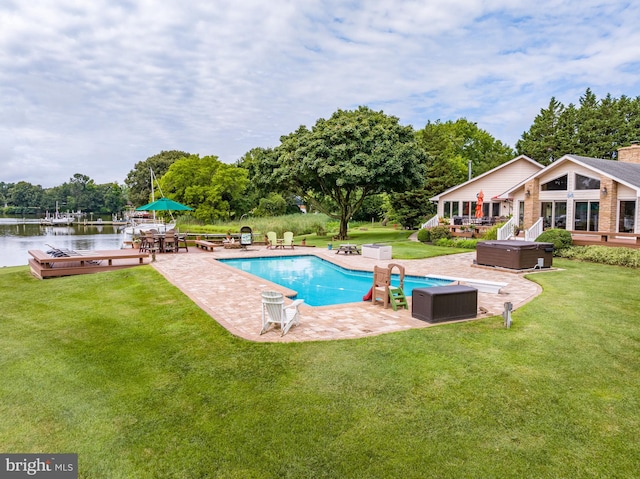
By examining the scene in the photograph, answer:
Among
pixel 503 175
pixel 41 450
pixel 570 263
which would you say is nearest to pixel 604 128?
pixel 503 175

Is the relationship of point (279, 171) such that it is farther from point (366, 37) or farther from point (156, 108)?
point (156, 108)

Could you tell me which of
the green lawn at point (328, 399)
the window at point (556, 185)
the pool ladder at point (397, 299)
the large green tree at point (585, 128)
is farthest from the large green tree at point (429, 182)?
the green lawn at point (328, 399)

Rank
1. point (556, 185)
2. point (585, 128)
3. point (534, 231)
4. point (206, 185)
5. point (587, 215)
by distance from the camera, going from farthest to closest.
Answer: point (585, 128) < point (206, 185) < point (556, 185) < point (534, 231) < point (587, 215)

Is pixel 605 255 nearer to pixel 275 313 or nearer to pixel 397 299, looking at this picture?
pixel 397 299

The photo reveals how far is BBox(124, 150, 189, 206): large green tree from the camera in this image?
5844 centimetres

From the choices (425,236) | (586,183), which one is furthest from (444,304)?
(425,236)

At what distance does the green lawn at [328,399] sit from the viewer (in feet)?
11.8

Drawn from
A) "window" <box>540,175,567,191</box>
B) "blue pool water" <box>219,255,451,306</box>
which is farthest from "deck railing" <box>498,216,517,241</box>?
"blue pool water" <box>219,255,451,306</box>

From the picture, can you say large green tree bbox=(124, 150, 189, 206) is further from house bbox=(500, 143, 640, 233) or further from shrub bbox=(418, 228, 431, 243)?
house bbox=(500, 143, 640, 233)

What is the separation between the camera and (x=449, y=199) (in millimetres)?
30141

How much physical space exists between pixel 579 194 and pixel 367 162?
10.9 m

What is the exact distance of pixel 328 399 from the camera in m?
4.62

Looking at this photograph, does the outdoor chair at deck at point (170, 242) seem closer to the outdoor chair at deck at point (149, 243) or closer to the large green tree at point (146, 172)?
the outdoor chair at deck at point (149, 243)

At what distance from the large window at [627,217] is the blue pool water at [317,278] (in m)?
11.4
